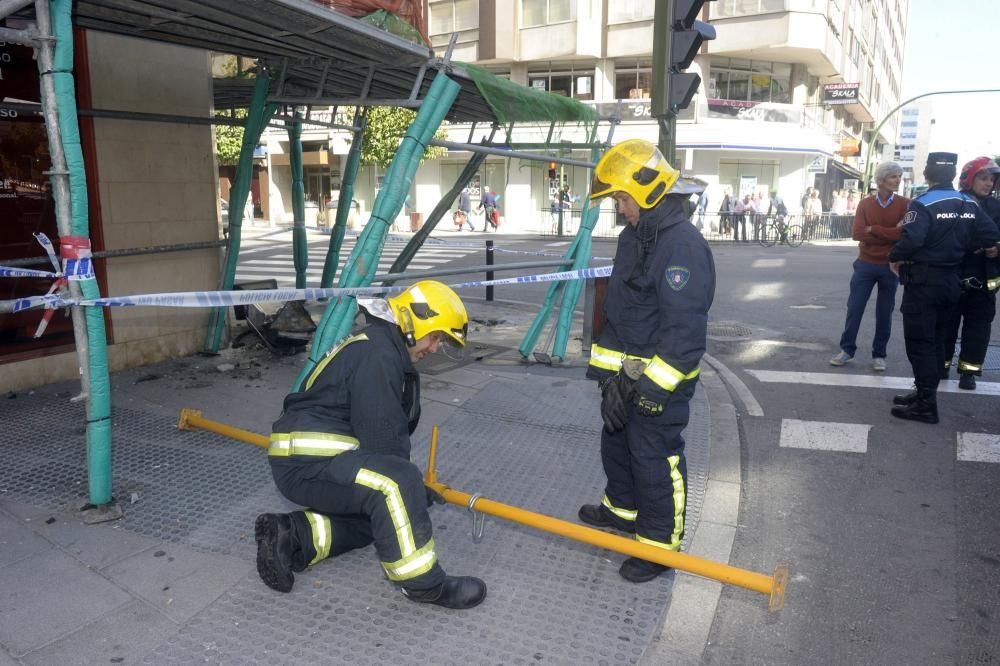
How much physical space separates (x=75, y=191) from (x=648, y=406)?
2775 mm

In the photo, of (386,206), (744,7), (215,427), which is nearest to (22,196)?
(215,427)

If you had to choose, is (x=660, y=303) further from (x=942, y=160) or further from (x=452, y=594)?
(x=942, y=160)

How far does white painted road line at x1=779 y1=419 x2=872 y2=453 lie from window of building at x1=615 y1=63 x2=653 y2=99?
93.8 ft

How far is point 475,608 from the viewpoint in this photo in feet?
10.2

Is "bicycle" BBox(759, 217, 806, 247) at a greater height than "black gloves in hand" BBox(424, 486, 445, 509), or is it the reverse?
"bicycle" BBox(759, 217, 806, 247)

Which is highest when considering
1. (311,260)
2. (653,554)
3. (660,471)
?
(660,471)

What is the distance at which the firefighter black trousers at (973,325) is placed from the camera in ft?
20.5

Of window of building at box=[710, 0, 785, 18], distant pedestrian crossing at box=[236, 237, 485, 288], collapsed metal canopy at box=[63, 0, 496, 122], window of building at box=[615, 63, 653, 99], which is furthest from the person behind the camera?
window of building at box=[615, 63, 653, 99]

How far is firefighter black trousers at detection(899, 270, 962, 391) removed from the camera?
18.1ft

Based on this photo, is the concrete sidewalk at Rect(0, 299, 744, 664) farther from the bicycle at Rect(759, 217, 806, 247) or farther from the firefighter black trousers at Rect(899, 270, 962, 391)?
the bicycle at Rect(759, 217, 806, 247)

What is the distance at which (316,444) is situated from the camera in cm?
311

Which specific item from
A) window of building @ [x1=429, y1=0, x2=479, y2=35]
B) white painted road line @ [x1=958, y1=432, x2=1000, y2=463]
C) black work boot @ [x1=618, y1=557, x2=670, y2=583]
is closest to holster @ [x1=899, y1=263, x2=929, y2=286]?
white painted road line @ [x1=958, y1=432, x2=1000, y2=463]

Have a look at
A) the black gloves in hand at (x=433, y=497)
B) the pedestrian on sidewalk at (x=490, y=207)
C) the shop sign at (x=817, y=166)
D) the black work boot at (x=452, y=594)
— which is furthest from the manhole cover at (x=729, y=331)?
the shop sign at (x=817, y=166)

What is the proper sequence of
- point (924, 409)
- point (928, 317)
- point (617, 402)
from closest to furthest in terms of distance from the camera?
1. point (617, 402)
2. point (928, 317)
3. point (924, 409)
